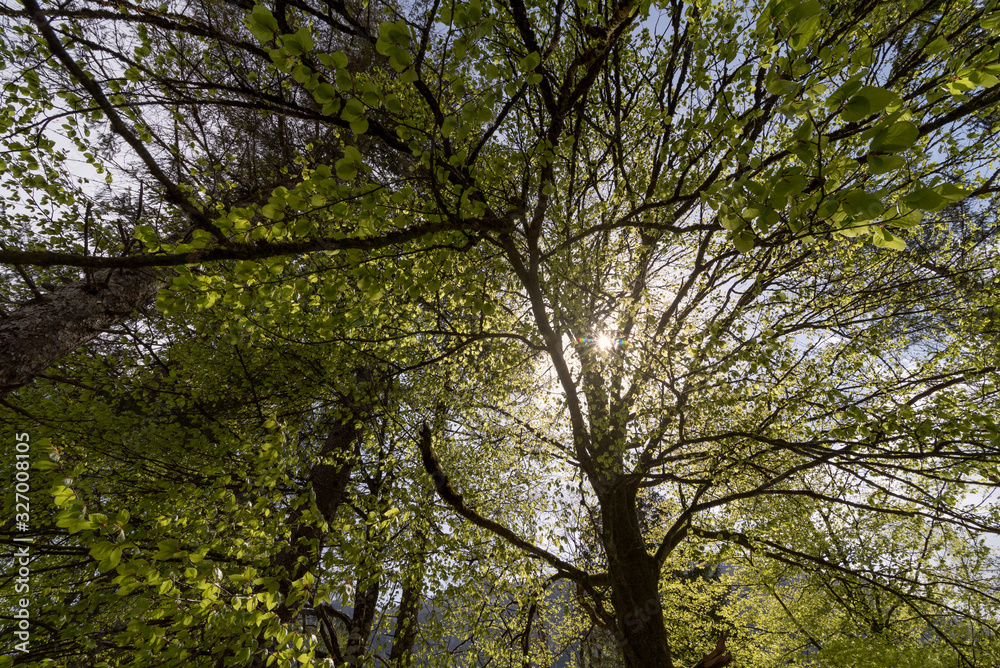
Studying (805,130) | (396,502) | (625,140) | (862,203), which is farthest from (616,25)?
(396,502)

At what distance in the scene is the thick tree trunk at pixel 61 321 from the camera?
14.3ft

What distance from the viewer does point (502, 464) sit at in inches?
313

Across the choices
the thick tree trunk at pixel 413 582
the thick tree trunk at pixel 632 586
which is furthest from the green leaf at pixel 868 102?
the thick tree trunk at pixel 413 582

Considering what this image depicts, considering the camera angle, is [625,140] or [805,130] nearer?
[805,130]

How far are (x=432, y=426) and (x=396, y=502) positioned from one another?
2082 millimetres

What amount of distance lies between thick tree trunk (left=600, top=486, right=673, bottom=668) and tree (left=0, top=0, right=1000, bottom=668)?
0.13 ft

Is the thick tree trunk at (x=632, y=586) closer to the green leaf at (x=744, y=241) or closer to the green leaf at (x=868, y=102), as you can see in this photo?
the green leaf at (x=744, y=241)

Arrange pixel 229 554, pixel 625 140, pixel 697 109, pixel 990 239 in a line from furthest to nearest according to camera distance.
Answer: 1. pixel 625 140
2. pixel 990 239
3. pixel 697 109
4. pixel 229 554

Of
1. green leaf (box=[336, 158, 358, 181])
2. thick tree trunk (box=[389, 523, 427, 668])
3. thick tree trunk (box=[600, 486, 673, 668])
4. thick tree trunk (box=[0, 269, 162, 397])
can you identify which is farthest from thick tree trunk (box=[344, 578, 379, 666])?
green leaf (box=[336, 158, 358, 181])

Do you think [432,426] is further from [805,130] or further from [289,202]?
[805,130]

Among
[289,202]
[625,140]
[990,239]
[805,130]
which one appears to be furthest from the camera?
[625,140]

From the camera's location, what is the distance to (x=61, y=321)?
192 inches

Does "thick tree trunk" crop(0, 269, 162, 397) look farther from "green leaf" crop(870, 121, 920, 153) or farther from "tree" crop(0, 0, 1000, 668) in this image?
"green leaf" crop(870, 121, 920, 153)

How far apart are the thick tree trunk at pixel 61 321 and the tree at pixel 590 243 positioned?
0.06 meters
